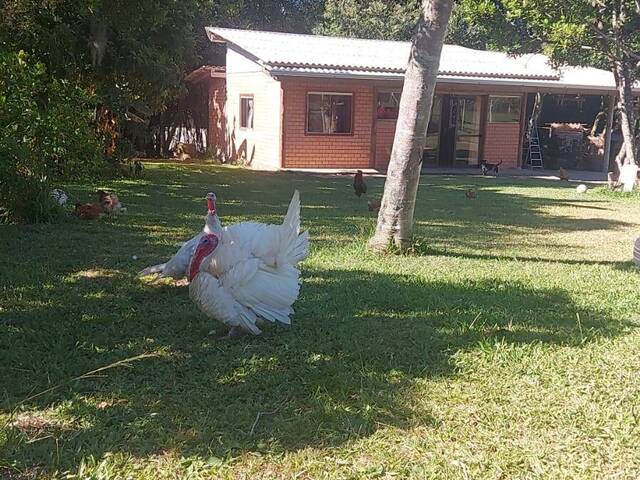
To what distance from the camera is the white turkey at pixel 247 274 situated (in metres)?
4.45

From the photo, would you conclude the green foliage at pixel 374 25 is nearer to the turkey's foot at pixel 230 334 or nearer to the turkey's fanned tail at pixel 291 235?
the turkey's fanned tail at pixel 291 235

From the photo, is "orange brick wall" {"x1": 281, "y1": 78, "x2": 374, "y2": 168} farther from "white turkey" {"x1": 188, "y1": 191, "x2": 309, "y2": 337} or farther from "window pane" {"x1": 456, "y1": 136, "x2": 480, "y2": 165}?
"white turkey" {"x1": 188, "y1": 191, "x2": 309, "y2": 337}

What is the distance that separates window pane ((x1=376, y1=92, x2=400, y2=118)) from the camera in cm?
1911

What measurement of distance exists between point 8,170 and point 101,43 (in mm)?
5379

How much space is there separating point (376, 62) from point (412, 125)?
12.0 metres

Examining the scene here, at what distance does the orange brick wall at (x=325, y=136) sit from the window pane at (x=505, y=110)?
4.52 metres

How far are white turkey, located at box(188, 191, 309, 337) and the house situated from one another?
12.8 metres

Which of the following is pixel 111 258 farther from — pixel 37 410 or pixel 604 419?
pixel 604 419

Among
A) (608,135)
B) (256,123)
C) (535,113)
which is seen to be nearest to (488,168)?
(608,135)

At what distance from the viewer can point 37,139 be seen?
7973mm

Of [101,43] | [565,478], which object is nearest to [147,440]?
[565,478]

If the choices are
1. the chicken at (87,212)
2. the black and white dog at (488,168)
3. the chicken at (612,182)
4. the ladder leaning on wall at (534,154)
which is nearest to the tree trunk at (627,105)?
the chicken at (612,182)

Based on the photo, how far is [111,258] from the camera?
6.86 meters

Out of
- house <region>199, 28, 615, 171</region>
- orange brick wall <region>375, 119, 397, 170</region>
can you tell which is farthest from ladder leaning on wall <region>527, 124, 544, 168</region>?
orange brick wall <region>375, 119, 397, 170</region>
